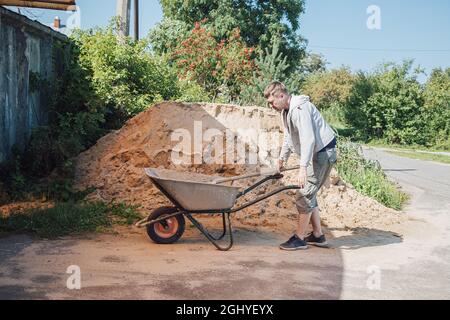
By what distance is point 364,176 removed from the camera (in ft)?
28.2

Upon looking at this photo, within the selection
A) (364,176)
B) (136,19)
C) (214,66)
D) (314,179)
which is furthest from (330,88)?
(314,179)

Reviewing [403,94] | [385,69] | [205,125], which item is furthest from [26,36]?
[385,69]

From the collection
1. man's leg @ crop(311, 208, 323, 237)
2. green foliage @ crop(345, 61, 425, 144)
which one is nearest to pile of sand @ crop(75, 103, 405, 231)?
man's leg @ crop(311, 208, 323, 237)

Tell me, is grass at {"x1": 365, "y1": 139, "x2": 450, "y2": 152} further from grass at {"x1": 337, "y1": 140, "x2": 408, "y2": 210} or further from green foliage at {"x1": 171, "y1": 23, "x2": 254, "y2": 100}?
grass at {"x1": 337, "y1": 140, "x2": 408, "y2": 210}

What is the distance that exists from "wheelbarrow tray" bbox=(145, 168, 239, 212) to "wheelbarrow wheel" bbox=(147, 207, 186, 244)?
0.32m

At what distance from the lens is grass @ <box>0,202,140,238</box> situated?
5461mm

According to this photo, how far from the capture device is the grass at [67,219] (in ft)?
17.9

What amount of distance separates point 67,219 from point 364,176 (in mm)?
5260

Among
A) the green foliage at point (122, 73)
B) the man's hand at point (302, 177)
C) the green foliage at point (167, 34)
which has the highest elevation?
the green foliage at point (167, 34)

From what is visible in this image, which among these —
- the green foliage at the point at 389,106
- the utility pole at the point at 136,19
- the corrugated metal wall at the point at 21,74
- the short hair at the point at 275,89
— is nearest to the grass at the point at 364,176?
the short hair at the point at 275,89

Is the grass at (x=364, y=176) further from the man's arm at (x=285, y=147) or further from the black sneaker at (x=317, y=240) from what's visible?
the man's arm at (x=285, y=147)

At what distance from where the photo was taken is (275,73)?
12500 mm

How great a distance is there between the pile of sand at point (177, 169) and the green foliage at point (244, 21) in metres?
16.6
